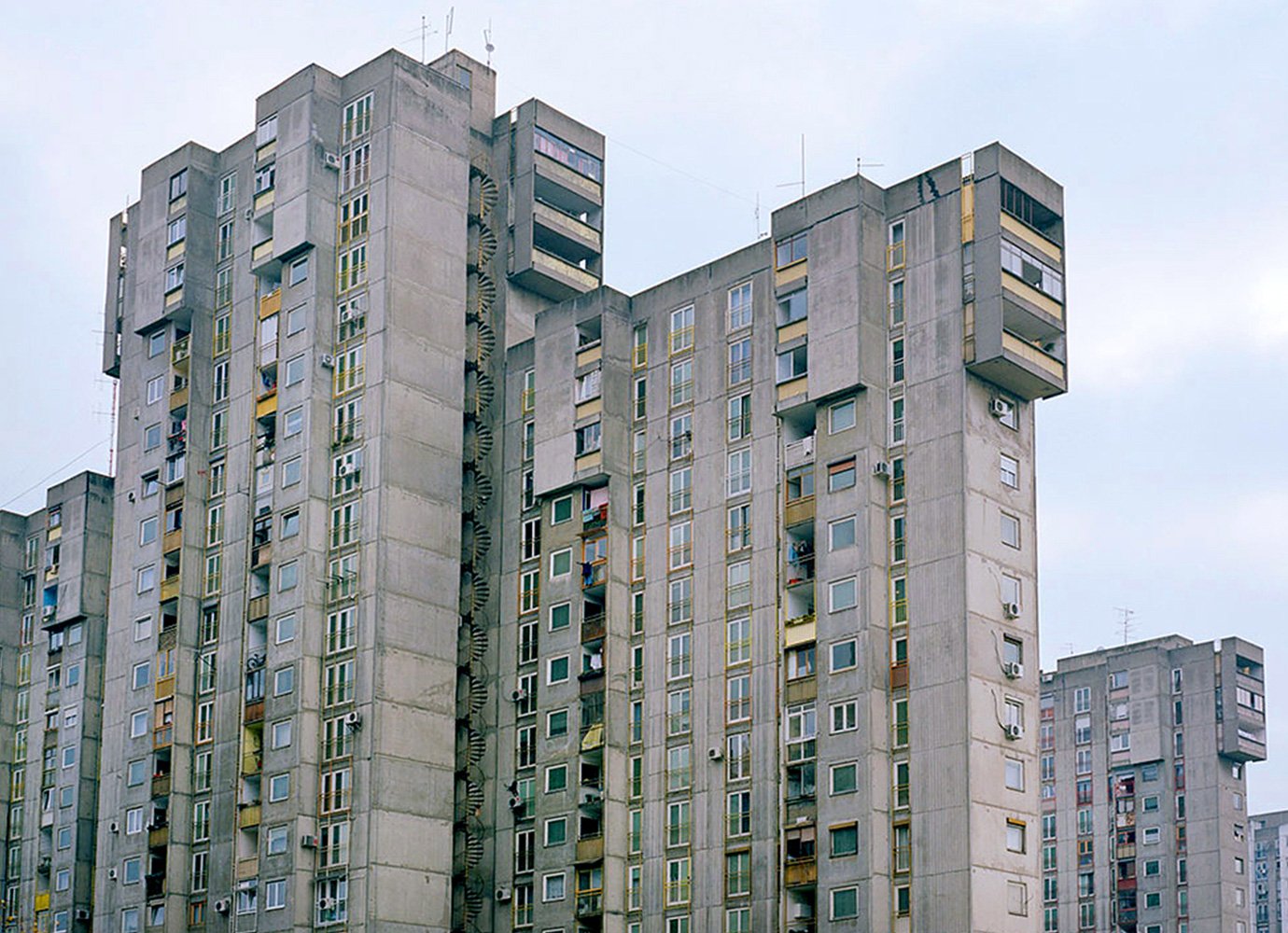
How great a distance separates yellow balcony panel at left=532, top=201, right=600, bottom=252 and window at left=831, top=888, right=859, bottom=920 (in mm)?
40816

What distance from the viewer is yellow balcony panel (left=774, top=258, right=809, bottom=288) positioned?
89875 millimetres

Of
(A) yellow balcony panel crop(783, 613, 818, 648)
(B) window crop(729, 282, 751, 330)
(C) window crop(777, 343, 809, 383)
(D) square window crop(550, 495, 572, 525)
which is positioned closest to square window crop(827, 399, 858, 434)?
(C) window crop(777, 343, 809, 383)

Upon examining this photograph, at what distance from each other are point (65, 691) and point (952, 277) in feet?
201

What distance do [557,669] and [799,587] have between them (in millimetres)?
14262

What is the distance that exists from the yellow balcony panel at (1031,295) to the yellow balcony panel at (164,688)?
153 feet

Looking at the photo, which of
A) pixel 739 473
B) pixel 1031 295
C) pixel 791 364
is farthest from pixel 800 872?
pixel 1031 295

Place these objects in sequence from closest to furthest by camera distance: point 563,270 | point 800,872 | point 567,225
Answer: point 800,872 → point 563,270 → point 567,225

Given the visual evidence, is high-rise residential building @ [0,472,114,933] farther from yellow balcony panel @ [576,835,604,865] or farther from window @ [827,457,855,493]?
window @ [827,457,855,493]

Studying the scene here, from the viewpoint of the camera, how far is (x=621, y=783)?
9181 cm

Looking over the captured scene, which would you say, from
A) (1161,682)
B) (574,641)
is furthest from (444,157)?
(1161,682)

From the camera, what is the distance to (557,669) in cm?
9544

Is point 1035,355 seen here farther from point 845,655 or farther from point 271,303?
point 271,303

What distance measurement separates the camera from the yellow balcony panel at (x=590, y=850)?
90.9 metres

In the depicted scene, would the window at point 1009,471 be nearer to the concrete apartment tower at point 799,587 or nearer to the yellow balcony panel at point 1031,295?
the concrete apartment tower at point 799,587
